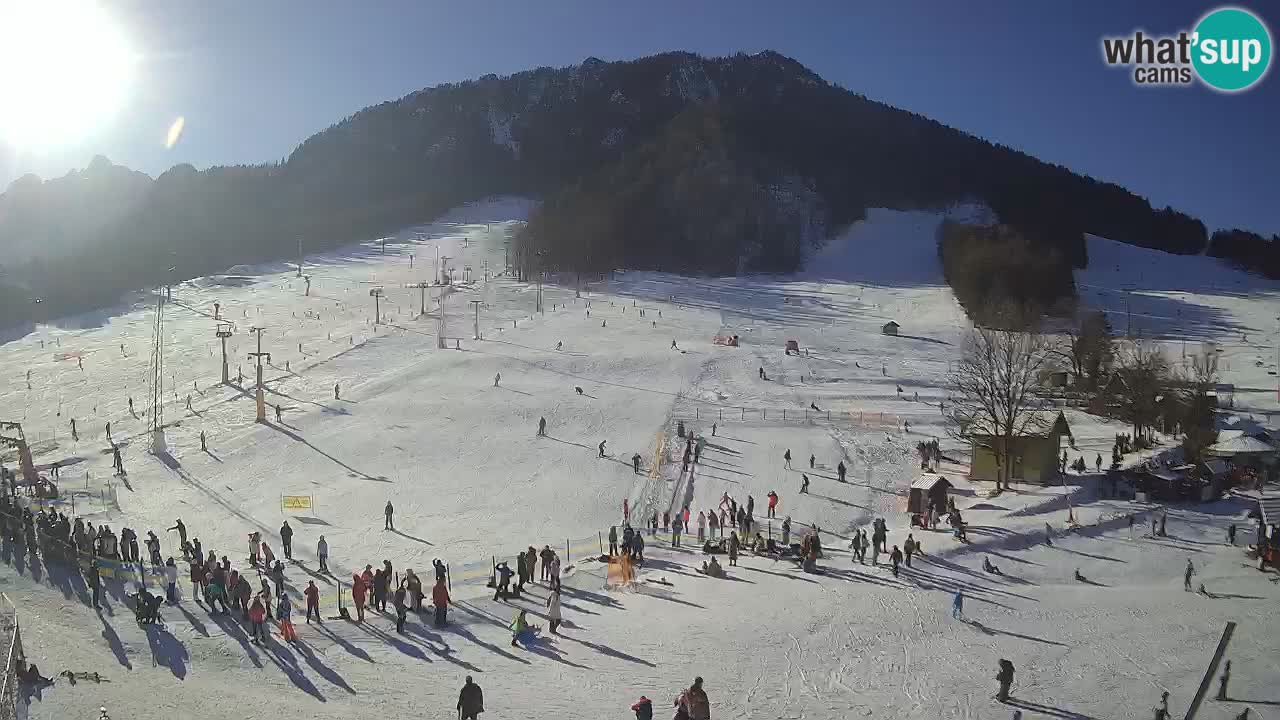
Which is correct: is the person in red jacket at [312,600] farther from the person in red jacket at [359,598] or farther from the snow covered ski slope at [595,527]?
the person in red jacket at [359,598]

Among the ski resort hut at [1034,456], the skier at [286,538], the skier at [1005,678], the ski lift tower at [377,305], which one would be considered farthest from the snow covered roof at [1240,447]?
the ski lift tower at [377,305]

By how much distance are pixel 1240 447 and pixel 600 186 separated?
3817 inches

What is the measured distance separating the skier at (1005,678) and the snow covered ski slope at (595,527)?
321 millimetres

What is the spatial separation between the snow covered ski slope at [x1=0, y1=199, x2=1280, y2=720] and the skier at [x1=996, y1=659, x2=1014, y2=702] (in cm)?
32

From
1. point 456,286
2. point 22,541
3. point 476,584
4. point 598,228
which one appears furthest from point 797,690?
point 598,228

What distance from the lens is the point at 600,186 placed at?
11419 centimetres

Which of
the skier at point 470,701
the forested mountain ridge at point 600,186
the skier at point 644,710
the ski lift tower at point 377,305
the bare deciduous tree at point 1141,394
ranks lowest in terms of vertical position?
the skier at point 470,701

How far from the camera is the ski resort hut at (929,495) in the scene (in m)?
21.7

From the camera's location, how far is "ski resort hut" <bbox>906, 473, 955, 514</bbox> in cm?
2172

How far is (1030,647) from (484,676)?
8.18 metres

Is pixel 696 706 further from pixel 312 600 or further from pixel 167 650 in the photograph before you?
pixel 167 650

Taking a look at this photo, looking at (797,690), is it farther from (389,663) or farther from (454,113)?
(454,113)

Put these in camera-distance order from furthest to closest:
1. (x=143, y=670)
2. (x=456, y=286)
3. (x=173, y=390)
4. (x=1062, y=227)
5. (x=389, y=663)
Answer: (x=1062, y=227) < (x=456, y=286) < (x=173, y=390) < (x=389, y=663) < (x=143, y=670)

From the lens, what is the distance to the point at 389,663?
12.4 m
